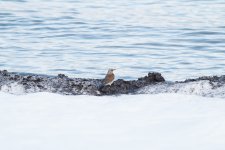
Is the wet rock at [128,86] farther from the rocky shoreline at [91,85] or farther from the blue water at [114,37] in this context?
the blue water at [114,37]

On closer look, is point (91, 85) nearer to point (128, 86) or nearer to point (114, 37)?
point (128, 86)

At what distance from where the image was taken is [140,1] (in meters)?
32.7

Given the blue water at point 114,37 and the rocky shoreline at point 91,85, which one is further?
the blue water at point 114,37

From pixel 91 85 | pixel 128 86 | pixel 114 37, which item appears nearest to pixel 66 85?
pixel 91 85

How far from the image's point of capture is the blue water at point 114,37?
55.4 feet

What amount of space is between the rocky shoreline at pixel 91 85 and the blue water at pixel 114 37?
5705 mm

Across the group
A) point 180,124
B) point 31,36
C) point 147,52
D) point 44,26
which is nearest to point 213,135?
point 180,124

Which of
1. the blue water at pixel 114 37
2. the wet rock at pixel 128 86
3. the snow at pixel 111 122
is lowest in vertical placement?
the snow at pixel 111 122

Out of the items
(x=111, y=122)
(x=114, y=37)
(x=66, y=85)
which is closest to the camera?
(x=111, y=122)

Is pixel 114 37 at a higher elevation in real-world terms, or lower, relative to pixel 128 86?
higher

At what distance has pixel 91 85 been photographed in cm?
976

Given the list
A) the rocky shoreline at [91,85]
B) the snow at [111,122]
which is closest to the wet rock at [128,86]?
the rocky shoreline at [91,85]

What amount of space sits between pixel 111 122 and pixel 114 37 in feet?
44.1

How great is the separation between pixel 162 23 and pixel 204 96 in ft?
52.5
